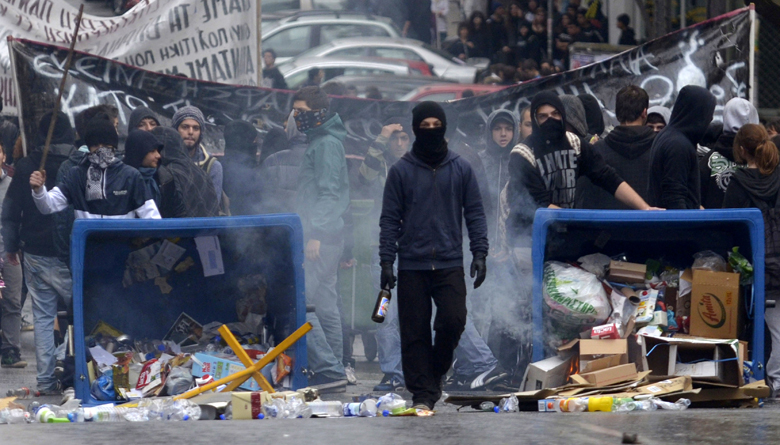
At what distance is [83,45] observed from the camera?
360 inches

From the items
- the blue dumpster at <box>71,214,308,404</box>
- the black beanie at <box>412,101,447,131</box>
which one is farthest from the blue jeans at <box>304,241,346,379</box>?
the black beanie at <box>412,101,447,131</box>

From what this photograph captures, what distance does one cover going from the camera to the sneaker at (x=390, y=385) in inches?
272

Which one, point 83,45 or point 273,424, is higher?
point 83,45

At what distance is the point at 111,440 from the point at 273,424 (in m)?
0.73

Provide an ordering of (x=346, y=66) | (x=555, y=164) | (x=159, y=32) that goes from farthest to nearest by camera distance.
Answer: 1. (x=346, y=66)
2. (x=159, y=32)
3. (x=555, y=164)

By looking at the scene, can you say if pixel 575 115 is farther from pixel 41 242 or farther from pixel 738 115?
pixel 41 242

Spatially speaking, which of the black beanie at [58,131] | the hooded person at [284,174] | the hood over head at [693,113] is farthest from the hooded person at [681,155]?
the black beanie at [58,131]

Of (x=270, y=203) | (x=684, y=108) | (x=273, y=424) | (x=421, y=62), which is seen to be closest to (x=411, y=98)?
(x=421, y=62)

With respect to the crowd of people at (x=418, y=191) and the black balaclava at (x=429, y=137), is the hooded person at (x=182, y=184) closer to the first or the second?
the crowd of people at (x=418, y=191)

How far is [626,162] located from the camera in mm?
6758

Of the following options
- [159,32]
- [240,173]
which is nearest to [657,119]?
[240,173]

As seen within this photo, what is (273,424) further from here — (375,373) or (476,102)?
(476,102)

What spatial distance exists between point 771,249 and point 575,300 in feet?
4.26

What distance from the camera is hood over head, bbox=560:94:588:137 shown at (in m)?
6.82
